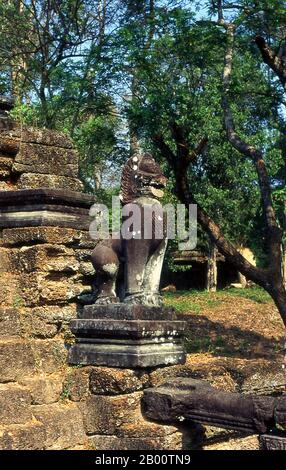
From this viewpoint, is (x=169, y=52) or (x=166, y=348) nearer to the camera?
(x=166, y=348)

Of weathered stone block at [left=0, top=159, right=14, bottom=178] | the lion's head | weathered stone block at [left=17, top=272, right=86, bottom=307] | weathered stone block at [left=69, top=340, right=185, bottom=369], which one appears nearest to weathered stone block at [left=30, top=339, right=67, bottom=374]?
weathered stone block at [left=69, top=340, right=185, bottom=369]

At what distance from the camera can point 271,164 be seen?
2048 centimetres

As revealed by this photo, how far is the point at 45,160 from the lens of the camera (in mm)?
5488

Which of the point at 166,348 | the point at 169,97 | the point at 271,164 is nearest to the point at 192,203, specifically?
the point at 169,97

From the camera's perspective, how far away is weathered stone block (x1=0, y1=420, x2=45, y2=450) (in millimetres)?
4105

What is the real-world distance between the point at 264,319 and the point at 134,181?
13.2 m

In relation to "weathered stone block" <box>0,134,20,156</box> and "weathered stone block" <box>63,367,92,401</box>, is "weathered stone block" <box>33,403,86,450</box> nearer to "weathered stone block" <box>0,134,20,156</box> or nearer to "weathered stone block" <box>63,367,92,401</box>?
"weathered stone block" <box>63,367,92,401</box>

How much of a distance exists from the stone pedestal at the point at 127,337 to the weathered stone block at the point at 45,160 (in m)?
1.38

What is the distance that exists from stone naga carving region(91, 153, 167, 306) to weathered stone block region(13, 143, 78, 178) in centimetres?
82

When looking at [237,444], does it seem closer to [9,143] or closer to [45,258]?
[45,258]

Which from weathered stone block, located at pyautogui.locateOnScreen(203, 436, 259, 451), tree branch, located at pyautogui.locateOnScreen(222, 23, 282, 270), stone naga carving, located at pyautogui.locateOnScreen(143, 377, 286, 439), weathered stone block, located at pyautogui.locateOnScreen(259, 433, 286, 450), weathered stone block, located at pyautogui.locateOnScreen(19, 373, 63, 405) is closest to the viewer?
weathered stone block, located at pyautogui.locateOnScreen(259, 433, 286, 450)

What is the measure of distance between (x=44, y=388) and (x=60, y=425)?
0.31 meters
